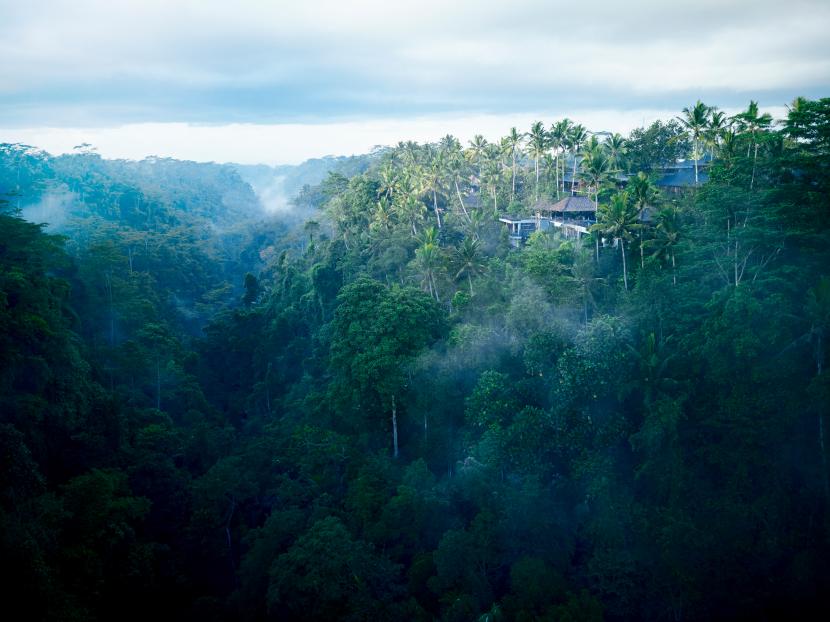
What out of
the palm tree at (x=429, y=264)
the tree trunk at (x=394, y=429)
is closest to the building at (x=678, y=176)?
the palm tree at (x=429, y=264)

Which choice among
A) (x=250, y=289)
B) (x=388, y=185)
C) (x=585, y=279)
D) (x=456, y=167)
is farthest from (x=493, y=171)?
(x=250, y=289)

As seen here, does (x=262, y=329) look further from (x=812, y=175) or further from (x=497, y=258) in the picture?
(x=812, y=175)

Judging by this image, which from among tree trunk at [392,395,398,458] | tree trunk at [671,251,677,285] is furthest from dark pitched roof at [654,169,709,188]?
tree trunk at [392,395,398,458]

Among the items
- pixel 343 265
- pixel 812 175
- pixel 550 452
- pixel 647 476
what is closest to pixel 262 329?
pixel 343 265

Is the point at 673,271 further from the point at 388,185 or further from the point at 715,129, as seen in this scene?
the point at 388,185

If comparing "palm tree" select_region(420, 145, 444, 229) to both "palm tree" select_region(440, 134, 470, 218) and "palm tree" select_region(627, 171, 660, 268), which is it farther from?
"palm tree" select_region(627, 171, 660, 268)

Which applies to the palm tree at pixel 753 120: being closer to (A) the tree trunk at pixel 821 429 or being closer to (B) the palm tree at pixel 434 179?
(A) the tree trunk at pixel 821 429
